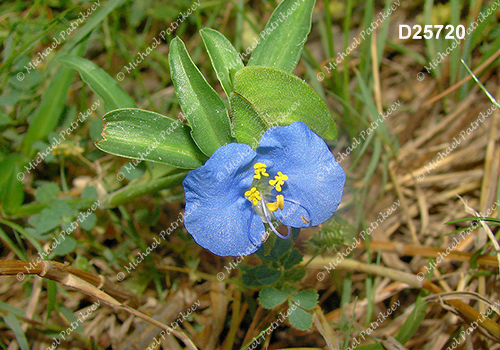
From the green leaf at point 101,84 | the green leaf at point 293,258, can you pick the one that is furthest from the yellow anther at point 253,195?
the green leaf at point 101,84

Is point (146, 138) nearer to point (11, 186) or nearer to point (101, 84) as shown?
point (101, 84)

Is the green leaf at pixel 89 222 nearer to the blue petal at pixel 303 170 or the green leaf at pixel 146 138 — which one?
the green leaf at pixel 146 138

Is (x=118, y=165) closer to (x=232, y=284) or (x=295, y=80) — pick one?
(x=232, y=284)

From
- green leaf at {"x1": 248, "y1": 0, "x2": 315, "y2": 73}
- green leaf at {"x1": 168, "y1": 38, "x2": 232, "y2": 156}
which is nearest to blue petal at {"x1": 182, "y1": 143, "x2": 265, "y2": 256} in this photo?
green leaf at {"x1": 168, "y1": 38, "x2": 232, "y2": 156}

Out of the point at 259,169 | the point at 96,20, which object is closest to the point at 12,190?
the point at 96,20

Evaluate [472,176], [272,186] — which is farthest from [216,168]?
[472,176]
